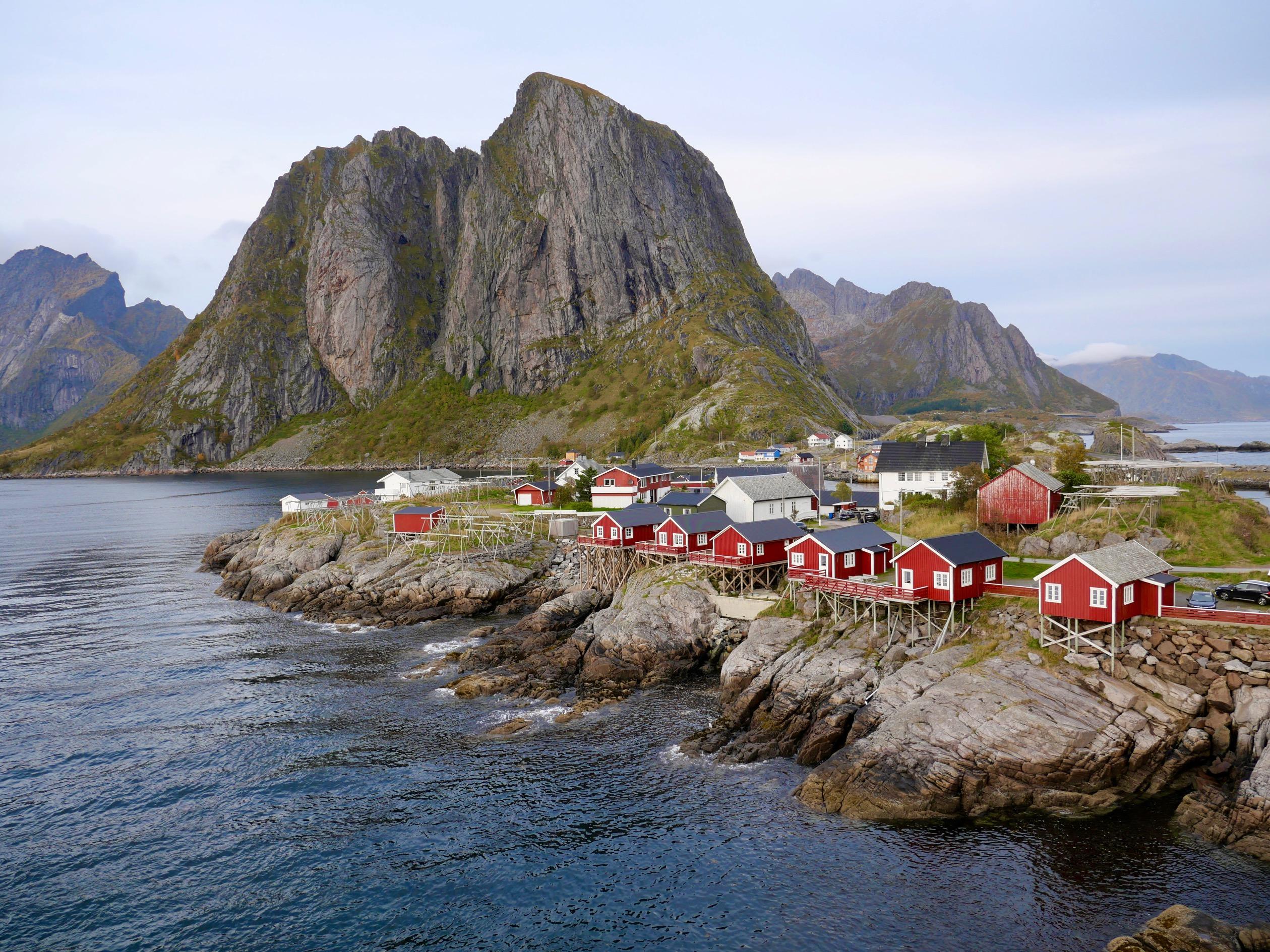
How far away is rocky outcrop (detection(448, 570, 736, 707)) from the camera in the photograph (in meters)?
47.1

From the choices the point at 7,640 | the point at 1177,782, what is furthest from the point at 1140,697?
the point at 7,640

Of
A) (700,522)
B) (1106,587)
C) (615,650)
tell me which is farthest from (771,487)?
(1106,587)

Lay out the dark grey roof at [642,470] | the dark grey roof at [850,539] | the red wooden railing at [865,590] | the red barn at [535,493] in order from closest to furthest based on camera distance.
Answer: the red wooden railing at [865,590] < the dark grey roof at [850,539] < the dark grey roof at [642,470] < the red barn at [535,493]

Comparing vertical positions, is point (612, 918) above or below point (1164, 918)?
below

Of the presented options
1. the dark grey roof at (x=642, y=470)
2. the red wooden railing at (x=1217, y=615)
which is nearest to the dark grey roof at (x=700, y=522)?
the red wooden railing at (x=1217, y=615)

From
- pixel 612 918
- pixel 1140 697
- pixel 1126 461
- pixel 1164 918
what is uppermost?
pixel 1126 461

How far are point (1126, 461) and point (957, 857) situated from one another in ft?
161

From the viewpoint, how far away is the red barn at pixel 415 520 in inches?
3187

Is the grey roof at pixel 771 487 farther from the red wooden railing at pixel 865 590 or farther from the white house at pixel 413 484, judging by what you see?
the white house at pixel 413 484

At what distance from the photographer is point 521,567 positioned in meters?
73.7

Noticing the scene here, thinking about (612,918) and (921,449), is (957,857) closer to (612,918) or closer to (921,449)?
(612,918)

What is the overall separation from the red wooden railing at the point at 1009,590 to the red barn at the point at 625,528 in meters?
28.0

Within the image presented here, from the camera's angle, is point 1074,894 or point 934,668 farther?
point 934,668

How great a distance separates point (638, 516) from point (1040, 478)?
102 ft
